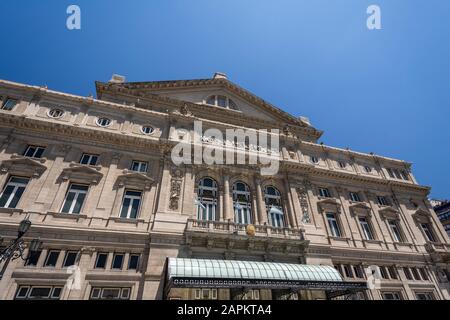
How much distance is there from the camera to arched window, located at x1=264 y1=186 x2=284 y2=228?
2184 centimetres

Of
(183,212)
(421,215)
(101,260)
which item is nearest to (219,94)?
(183,212)

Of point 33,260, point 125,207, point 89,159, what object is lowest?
point 33,260

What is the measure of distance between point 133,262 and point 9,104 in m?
16.5

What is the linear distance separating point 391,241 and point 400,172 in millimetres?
11353

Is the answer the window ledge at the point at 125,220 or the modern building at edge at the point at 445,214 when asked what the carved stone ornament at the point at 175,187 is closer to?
the window ledge at the point at 125,220

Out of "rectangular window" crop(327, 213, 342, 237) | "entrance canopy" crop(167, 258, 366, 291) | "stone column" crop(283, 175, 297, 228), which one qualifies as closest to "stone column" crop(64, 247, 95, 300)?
"entrance canopy" crop(167, 258, 366, 291)

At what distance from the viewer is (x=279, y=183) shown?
24234mm

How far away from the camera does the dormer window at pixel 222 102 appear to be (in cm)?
2976

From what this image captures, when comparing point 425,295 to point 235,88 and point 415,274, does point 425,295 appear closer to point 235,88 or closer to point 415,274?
point 415,274

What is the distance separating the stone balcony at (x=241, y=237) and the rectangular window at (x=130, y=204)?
14.1 ft

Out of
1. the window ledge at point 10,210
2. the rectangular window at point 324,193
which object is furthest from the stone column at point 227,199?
the window ledge at point 10,210

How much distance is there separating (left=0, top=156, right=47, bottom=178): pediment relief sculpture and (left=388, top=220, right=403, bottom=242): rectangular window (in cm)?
3224

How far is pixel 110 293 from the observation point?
14922mm
